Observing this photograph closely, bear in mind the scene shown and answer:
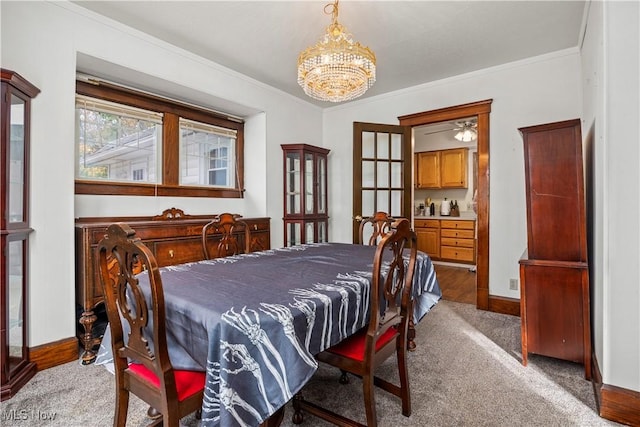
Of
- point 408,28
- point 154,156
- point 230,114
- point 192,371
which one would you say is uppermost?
point 408,28

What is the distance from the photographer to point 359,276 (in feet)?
5.46

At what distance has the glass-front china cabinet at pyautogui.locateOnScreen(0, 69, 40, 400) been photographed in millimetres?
1854

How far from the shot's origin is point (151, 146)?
128 inches

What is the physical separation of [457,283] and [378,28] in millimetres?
3467

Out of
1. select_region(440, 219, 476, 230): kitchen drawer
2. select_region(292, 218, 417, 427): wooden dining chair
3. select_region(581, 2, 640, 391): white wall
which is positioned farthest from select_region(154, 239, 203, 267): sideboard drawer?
select_region(440, 219, 476, 230): kitchen drawer

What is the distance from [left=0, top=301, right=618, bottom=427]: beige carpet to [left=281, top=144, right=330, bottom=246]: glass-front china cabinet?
2091mm

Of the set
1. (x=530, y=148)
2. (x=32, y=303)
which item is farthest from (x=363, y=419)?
(x=32, y=303)

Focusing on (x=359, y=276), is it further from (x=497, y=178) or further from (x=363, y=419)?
(x=497, y=178)

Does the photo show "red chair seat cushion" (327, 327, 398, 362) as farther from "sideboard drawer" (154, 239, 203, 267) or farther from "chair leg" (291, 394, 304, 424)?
"sideboard drawer" (154, 239, 203, 267)

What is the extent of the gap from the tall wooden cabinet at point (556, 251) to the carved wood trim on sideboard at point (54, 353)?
3146 millimetres

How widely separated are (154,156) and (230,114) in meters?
1.08

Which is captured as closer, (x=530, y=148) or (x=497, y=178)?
(x=530, y=148)

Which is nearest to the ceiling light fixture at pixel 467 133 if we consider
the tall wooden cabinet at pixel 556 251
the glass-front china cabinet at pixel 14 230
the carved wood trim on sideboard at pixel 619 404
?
the tall wooden cabinet at pixel 556 251

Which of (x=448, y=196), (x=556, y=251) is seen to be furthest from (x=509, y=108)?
(x=448, y=196)
